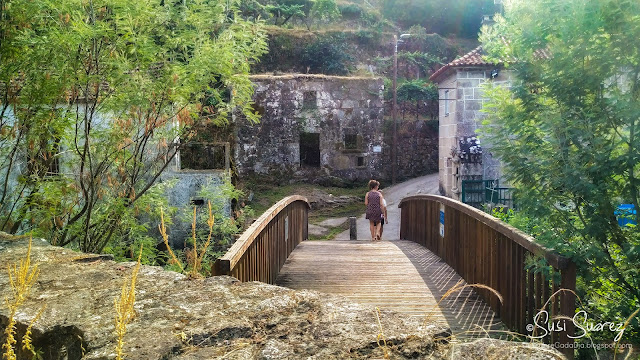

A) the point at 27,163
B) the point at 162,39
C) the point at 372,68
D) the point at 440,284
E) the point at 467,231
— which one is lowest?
the point at 440,284

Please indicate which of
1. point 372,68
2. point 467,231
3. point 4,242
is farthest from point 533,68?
point 372,68

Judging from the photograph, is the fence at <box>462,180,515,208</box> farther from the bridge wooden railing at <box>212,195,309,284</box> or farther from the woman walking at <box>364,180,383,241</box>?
the bridge wooden railing at <box>212,195,309,284</box>

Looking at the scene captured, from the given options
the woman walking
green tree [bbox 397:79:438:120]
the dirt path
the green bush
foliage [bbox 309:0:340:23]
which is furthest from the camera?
the green bush

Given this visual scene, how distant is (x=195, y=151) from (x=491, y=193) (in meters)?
9.11

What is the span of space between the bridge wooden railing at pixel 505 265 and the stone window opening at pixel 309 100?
1627 cm

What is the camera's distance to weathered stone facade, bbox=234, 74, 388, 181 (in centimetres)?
2488

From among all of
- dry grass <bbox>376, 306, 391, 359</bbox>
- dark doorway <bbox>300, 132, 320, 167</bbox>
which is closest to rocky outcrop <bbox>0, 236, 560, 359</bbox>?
dry grass <bbox>376, 306, 391, 359</bbox>

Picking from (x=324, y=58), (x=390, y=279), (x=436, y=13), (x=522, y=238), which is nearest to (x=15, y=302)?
(x=522, y=238)

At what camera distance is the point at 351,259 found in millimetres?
8875

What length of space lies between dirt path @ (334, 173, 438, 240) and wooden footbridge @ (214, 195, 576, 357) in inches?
Result: 304

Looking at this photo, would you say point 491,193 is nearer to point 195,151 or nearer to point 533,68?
point 195,151

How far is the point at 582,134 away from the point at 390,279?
333 centimetres

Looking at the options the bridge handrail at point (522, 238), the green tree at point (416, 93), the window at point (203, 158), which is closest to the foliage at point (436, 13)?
the green tree at point (416, 93)

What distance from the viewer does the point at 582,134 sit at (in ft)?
16.1
